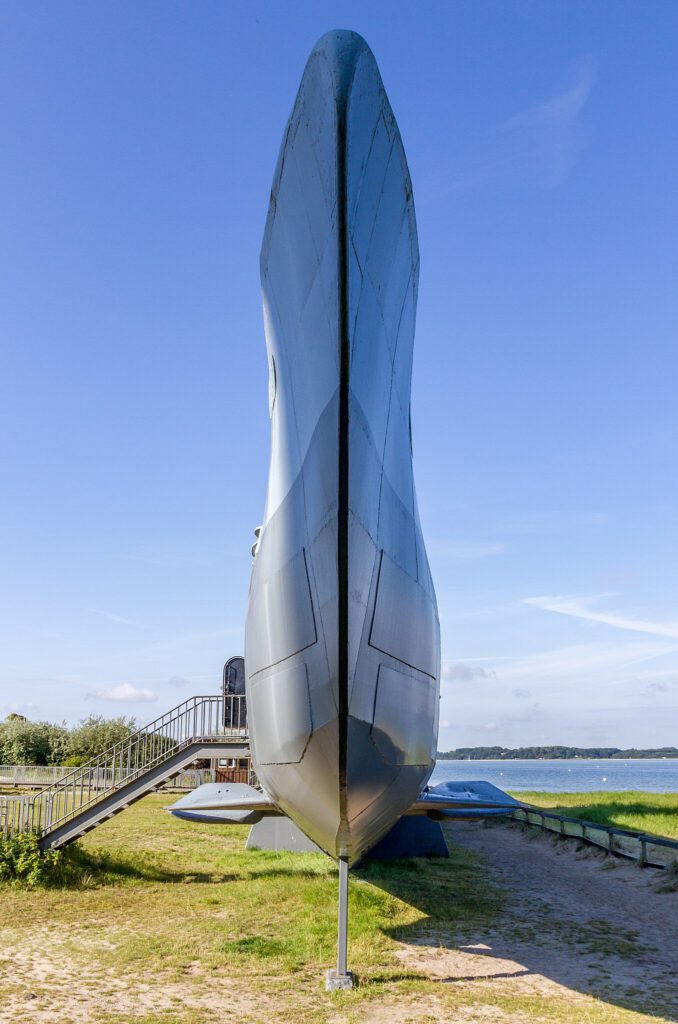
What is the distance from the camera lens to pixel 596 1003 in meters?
6.20

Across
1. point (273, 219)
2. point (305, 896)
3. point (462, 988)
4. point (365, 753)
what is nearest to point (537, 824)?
point (305, 896)

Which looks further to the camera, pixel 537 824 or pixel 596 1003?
pixel 537 824

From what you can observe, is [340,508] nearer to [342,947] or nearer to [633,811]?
[342,947]

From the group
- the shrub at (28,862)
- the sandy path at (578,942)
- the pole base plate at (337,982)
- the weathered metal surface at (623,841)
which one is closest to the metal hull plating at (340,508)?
the pole base plate at (337,982)

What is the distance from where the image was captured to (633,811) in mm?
21766

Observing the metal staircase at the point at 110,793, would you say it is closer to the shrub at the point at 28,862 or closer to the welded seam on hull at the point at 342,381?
the shrub at the point at 28,862

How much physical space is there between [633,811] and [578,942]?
50.1 feet

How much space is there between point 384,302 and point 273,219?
1.38 meters

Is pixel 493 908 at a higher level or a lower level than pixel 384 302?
lower

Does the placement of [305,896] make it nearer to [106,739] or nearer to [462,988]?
[462,988]

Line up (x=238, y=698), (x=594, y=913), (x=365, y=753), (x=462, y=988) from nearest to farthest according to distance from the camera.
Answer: (x=365, y=753) → (x=462, y=988) → (x=594, y=913) → (x=238, y=698)

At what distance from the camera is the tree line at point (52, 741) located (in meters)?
37.4

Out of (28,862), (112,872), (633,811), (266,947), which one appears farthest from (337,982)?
(633,811)

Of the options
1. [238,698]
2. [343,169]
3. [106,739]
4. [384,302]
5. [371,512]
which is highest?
[343,169]
